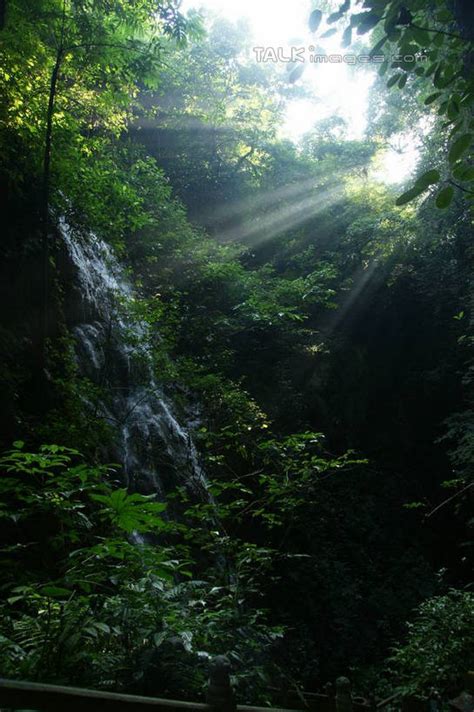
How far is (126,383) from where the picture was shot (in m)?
6.60

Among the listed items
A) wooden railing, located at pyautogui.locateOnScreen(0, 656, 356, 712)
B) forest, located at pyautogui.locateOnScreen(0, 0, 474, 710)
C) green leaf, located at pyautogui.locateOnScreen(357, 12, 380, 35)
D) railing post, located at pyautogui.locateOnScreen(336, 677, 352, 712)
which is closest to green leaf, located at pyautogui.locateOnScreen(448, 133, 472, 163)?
forest, located at pyautogui.locateOnScreen(0, 0, 474, 710)

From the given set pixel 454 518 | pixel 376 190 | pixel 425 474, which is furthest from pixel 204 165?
pixel 454 518

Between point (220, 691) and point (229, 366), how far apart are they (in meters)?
8.16

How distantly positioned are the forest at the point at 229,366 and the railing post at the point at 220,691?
0.86ft

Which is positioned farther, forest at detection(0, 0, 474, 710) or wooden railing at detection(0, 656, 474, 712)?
forest at detection(0, 0, 474, 710)

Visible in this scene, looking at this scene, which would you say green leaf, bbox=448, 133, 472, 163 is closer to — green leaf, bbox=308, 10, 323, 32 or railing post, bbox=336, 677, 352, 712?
green leaf, bbox=308, 10, 323, 32

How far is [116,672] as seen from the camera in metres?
1.83

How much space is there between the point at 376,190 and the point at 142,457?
11101 mm

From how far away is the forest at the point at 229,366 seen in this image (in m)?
2.24

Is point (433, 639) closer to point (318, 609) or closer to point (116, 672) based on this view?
point (318, 609)

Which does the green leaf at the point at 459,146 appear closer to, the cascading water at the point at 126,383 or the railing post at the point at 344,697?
the railing post at the point at 344,697

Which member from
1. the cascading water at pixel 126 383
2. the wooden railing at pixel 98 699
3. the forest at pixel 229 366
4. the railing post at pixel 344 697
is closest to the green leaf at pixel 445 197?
the forest at pixel 229 366

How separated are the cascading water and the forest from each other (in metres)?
0.04

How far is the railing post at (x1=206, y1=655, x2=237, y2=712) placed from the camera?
1.64 m
